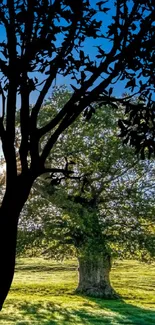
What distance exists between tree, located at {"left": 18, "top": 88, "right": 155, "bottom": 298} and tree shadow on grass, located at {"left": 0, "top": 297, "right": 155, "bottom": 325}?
4.24 m

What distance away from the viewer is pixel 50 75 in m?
8.62

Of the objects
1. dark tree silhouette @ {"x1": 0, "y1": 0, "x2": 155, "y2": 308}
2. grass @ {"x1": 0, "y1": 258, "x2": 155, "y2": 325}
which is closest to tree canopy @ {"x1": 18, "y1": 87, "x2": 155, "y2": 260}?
grass @ {"x1": 0, "y1": 258, "x2": 155, "y2": 325}

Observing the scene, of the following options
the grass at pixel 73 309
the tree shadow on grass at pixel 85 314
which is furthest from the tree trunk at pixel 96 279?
the tree shadow on grass at pixel 85 314

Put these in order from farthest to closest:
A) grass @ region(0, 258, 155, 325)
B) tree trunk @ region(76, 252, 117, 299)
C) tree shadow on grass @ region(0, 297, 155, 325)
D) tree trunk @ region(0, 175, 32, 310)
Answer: tree trunk @ region(76, 252, 117, 299) → grass @ region(0, 258, 155, 325) → tree shadow on grass @ region(0, 297, 155, 325) → tree trunk @ region(0, 175, 32, 310)

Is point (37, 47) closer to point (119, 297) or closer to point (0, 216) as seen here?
point (0, 216)

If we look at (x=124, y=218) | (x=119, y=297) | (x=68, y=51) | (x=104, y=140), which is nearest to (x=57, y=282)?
(x=119, y=297)

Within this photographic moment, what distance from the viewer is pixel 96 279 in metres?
38.2

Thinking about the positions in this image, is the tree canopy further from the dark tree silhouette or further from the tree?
the dark tree silhouette

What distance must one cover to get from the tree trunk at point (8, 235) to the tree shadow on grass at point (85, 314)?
53.6ft

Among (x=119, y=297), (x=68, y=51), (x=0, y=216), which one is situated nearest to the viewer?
(x=0, y=216)

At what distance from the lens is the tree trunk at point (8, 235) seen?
7.73 metres

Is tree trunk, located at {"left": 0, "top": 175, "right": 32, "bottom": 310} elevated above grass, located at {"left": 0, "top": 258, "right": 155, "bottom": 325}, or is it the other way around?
tree trunk, located at {"left": 0, "top": 175, "right": 32, "bottom": 310}

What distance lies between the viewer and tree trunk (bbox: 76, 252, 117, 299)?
37594mm

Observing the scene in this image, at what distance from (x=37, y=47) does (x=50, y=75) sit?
575mm
